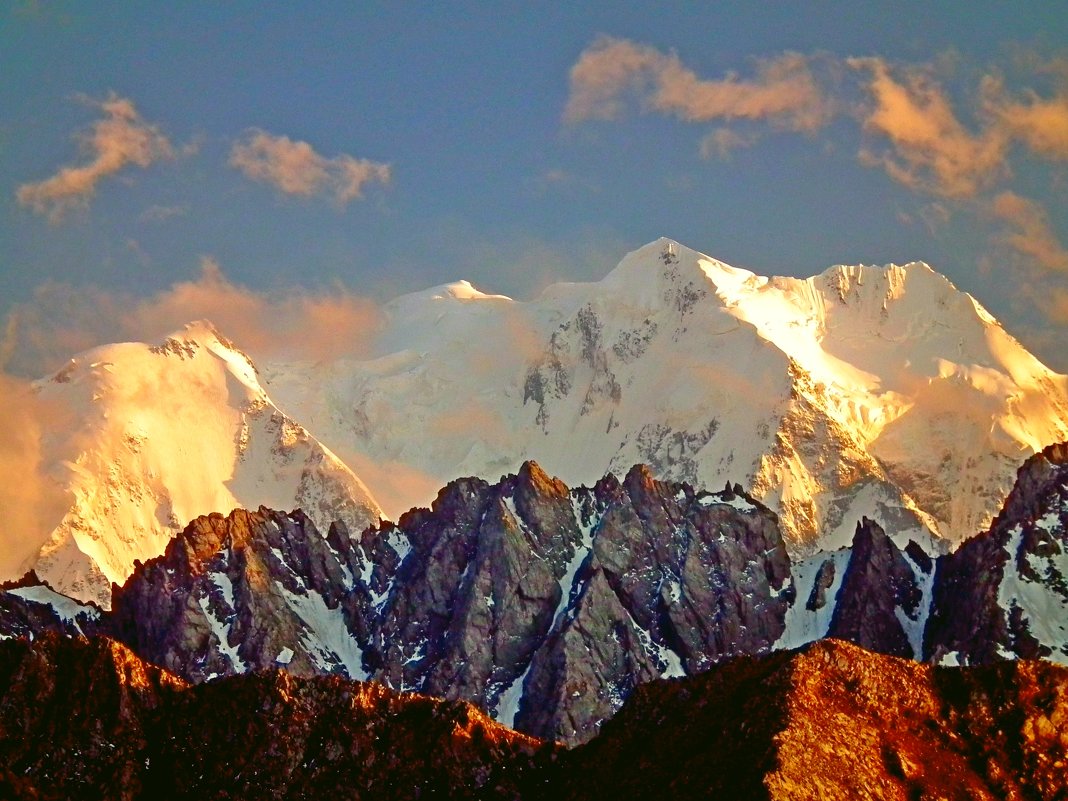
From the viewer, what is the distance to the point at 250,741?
626ft

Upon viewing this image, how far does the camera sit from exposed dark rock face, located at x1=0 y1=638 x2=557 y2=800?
617 feet

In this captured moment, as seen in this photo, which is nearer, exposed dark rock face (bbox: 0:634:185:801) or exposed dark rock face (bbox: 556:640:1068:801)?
exposed dark rock face (bbox: 556:640:1068:801)

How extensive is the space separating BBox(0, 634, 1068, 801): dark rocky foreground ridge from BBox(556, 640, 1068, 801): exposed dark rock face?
5.6 inches

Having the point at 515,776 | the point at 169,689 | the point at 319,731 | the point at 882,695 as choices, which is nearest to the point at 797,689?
the point at 882,695

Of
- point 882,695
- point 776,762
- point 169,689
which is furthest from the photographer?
point 169,689

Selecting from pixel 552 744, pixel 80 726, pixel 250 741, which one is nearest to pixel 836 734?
pixel 552 744

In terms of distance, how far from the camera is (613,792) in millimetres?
179000

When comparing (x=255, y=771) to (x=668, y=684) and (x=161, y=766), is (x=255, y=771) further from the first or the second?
(x=668, y=684)

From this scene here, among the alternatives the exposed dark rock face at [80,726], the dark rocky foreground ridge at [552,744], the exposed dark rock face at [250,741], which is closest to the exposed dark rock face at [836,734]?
the dark rocky foreground ridge at [552,744]

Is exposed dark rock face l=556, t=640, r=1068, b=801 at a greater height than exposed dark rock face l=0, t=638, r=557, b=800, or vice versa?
exposed dark rock face l=556, t=640, r=1068, b=801

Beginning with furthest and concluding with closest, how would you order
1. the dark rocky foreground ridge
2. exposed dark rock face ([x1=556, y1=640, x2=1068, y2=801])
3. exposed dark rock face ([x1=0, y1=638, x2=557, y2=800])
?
exposed dark rock face ([x1=0, y1=638, x2=557, y2=800]), the dark rocky foreground ridge, exposed dark rock face ([x1=556, y1=640, x2=1068, y2=801])

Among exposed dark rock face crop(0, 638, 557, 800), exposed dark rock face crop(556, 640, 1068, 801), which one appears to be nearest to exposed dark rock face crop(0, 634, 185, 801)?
exposed dark rock face crop(0, 638, 557, 800)

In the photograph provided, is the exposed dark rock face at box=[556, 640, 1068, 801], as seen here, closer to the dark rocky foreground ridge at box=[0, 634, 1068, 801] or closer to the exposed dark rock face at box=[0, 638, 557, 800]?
the dark rocky foreground ridge at box=[0, 634, 1068, 801]

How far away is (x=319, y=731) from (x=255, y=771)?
5691 mm
